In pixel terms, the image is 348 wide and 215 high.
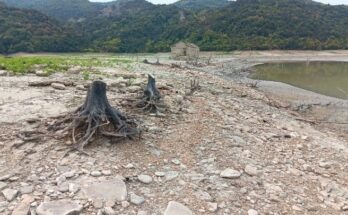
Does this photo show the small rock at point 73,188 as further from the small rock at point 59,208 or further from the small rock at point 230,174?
the small rock at point 230,174

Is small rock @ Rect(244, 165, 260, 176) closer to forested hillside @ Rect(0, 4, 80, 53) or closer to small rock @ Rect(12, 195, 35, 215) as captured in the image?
small rock @ Rect(12, 195, 35, 215)

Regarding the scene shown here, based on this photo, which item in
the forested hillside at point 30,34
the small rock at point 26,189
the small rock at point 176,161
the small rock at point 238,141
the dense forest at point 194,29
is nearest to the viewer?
the small rock at point 26,189

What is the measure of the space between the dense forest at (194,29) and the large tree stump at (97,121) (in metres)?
58.7

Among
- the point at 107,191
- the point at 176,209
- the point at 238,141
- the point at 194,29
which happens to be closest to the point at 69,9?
the point at 194,29

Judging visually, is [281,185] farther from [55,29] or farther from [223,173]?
[55,29]

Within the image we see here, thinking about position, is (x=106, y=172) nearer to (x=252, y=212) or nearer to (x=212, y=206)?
(x=212, y=206)

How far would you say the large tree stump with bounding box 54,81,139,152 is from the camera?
784cm

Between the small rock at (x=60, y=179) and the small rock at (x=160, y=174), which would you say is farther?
the small rock at (x=160, y=174)

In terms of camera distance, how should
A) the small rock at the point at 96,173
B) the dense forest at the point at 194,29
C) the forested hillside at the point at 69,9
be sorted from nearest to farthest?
the small rock at the point at 96,173
the dense forest at the point at 194,29
the forested hillside at the point at 69,9

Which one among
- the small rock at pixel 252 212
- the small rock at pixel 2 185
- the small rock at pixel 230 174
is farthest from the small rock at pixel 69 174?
the small rock at pixel 252 212

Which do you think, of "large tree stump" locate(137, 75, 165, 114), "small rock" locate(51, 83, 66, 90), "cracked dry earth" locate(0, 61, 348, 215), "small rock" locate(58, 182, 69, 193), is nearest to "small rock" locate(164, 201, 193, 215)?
"cracked dry earth" locate(0, 61, 348, 215)

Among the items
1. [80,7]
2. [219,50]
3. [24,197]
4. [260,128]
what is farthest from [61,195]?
[80,7]

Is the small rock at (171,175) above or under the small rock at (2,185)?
under

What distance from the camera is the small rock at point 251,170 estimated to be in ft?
25.5
